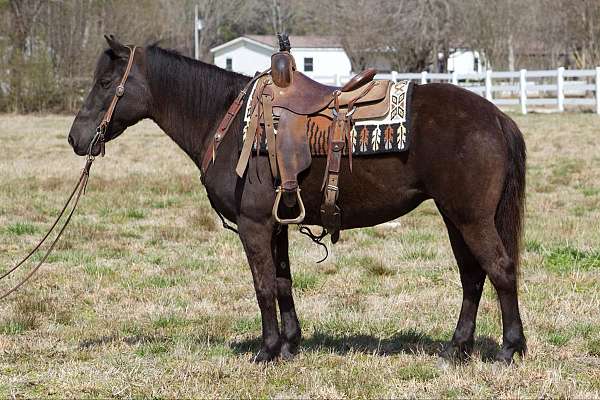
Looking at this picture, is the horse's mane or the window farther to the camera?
the window

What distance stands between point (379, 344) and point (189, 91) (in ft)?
7.15

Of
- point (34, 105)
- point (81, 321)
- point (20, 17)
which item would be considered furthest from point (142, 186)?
point (20, 17)

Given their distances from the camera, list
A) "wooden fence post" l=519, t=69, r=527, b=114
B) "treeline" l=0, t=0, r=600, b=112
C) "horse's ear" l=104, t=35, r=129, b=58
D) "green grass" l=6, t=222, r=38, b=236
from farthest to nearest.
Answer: "treeline" l=0, t=0, r=600, b=112
"wooden fence post" l=519, t=69, r=527, b=114
"green grass" l=6, t=222, r=38, b=236
"horse's ear" l=104, t=35, r=129, b=58

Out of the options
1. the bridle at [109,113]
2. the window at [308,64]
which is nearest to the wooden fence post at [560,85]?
the bridle at [109,113]

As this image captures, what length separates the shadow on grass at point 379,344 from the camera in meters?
5.62

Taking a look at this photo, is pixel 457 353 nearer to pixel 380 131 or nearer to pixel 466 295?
pixel 466 295

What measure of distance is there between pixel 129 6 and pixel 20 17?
15.9 feet

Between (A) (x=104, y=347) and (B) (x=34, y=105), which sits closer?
(A) (x=104, y=347)

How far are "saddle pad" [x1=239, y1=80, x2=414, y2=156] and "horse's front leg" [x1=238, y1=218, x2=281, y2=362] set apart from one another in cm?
49

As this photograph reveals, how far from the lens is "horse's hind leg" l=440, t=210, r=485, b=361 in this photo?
5.39 metres

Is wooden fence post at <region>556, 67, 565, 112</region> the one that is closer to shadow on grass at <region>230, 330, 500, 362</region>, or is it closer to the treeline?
the treeline

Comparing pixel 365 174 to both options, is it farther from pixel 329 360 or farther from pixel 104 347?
pixel 104 347

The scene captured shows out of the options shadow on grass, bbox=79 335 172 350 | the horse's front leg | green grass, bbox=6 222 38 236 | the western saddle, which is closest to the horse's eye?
the western saddle

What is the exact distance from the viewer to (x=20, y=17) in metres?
37.2
